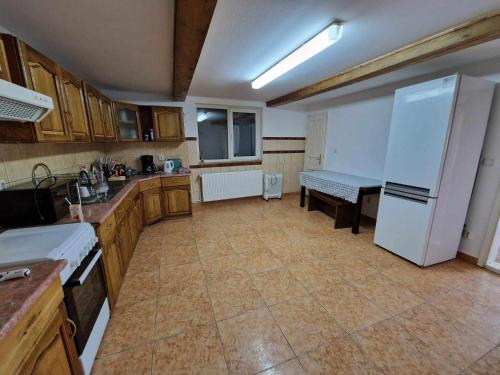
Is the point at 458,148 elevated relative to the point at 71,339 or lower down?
elevated

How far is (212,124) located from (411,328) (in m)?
4.27

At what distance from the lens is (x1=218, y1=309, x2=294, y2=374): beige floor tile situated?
1.31m

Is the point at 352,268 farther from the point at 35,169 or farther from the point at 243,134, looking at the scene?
the point at 243,134

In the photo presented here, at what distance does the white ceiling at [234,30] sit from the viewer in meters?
1.35

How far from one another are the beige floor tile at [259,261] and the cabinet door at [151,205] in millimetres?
1685

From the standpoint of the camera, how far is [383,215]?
2559 millimetres

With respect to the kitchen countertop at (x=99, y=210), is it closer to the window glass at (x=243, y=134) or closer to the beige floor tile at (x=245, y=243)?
the beige floor tile at (x=245, y=243)

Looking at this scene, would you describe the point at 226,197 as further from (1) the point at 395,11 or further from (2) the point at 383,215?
(1) the point at 395,11

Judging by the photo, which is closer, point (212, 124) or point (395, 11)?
point (395, 11)

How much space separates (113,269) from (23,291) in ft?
3.41

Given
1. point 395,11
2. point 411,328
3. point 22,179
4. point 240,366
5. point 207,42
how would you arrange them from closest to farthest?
1. point 240,366
2. point 395,11
3. point 411,328
4. point 22,179
5. point 207,42

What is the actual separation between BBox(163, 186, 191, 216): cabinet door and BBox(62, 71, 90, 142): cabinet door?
1.47 metres

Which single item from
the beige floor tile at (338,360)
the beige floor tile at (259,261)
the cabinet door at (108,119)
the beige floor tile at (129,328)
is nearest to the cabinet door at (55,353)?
the beige floor tile at (129,328)

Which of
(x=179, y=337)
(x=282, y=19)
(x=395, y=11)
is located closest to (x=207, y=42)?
(x=282, y=19)
